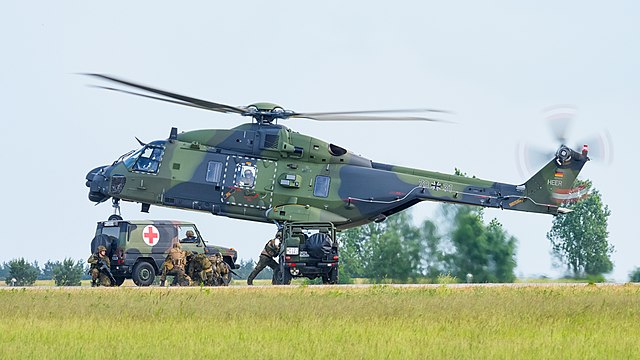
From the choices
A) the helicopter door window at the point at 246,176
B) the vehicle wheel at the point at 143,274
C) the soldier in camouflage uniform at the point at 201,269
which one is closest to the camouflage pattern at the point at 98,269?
the vehicle wheel at the point at 143,274

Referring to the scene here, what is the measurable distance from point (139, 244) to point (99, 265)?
129 centimetres

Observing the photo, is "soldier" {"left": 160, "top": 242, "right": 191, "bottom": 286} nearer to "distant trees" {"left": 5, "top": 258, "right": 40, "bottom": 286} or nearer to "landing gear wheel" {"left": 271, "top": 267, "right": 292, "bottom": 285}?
"landing gear wheel" {"left": 271, "top": 267, "right": 292, "bottom": 285}

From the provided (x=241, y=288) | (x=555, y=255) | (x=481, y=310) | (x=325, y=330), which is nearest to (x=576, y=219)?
(x=555, y=255)

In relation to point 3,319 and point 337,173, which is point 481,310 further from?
point 337,173

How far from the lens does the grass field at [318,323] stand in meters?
17.0

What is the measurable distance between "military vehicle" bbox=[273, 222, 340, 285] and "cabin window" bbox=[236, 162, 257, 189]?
10.7ft

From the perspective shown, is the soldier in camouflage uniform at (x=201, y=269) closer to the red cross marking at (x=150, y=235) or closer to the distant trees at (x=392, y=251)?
the red cross marking at (x=150, y=235)

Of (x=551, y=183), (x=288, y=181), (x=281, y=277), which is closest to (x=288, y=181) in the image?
(x=288, y=181)

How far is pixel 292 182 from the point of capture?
36.2 m

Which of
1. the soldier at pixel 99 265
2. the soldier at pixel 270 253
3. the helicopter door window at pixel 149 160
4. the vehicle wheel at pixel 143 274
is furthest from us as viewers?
the helicopter door window at pixel 149 160

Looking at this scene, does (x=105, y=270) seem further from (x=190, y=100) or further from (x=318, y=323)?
(x=318, y=323)

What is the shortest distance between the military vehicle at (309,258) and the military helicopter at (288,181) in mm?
2670

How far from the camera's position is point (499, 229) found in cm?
3569

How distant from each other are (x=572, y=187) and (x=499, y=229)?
2954 mm
